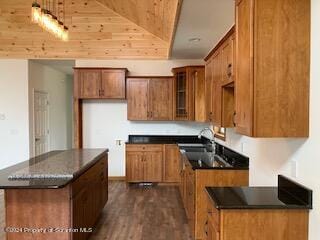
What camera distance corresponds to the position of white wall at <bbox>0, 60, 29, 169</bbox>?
6371mm

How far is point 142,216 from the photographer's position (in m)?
4.46

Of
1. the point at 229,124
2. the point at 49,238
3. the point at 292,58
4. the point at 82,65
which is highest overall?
the point at 82,65

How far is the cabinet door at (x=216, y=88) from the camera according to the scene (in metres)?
3.72

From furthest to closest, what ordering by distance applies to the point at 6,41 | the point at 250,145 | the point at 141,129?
the point at 141,129 < the point at 6,41 < the point at 250,145

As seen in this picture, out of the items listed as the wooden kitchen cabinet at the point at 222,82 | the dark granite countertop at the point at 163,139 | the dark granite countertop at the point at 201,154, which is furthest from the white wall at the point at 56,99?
the wooden kitchen cabinet at the point at 222,82

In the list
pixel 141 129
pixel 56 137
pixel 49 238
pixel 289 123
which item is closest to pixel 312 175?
pixel 289 123

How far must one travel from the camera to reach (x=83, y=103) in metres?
6.65

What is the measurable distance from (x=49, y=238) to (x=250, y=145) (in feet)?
7.48

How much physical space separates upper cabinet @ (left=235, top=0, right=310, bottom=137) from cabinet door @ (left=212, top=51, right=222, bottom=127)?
164cm

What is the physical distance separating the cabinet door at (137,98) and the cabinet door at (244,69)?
4021 millimetres

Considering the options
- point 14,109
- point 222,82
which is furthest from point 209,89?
point 14,109

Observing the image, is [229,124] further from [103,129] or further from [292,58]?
[103,129]

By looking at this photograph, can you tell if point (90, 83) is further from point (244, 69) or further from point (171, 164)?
point (244, 69)

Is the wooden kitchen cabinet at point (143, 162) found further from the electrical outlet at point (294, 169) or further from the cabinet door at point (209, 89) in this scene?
the electrical outlet at point (294, 169)
